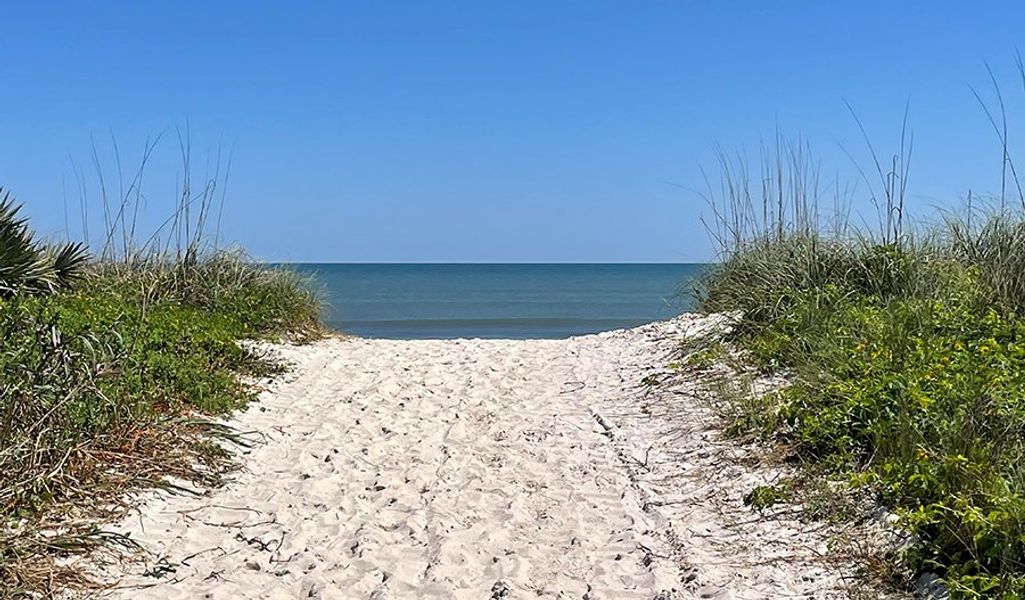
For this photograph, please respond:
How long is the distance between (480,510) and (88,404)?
2.49 metres

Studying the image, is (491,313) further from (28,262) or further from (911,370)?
(911,370)

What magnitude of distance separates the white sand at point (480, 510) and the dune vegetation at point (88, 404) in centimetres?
29

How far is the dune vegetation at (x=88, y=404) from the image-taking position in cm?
441

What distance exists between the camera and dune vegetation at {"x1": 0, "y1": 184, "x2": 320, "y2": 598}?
4414mm

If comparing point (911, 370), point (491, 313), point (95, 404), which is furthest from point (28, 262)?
point (491, 313)

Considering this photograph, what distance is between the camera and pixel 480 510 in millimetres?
5348

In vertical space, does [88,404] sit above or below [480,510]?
above

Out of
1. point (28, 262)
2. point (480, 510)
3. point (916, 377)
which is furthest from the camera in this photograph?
point (28, 262)

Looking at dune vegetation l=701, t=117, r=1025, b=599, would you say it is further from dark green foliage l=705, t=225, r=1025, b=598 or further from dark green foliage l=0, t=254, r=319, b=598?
dark green foliage l=0, t=254, r=319, b=598

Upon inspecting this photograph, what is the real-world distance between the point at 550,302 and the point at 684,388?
980 inches

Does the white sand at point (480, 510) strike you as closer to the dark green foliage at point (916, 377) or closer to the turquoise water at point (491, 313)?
the dark green foliage at point (916, 377)

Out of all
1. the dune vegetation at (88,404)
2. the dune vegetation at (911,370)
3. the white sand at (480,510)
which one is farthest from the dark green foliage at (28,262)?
the dune vegetation at (911,370)

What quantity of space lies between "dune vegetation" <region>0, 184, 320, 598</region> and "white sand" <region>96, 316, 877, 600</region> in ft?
0.94

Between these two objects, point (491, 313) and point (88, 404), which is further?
point (491, 313)
